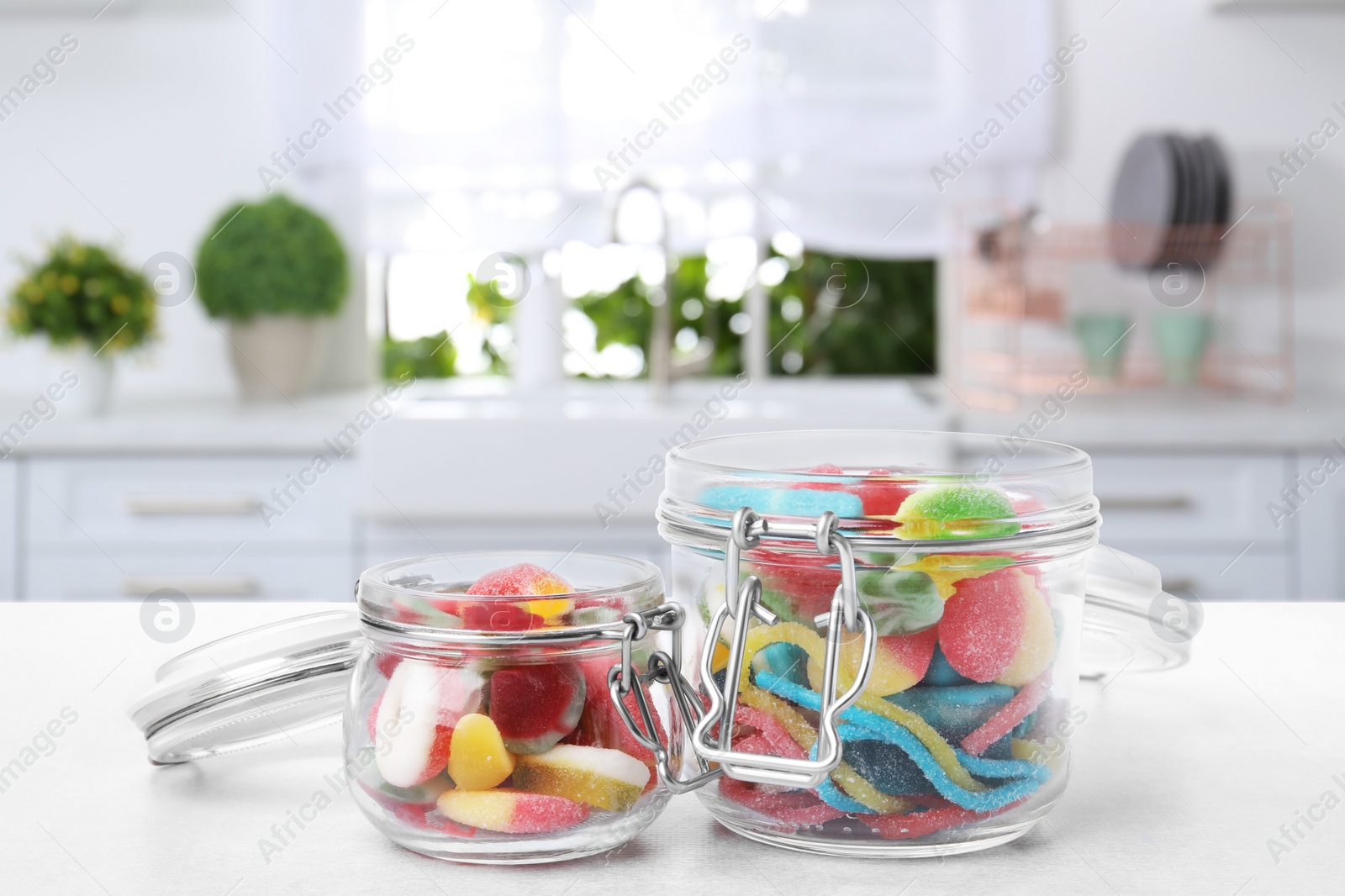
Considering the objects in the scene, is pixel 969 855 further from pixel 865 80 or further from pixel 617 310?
pixel 617 310

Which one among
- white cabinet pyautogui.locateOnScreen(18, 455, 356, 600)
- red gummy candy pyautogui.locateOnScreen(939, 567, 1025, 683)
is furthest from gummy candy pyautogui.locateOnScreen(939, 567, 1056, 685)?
white cabinet pyautogui.locateOnScreen(18, 455, 356, 600)

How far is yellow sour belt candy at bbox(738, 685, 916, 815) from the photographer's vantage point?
0.44 meters

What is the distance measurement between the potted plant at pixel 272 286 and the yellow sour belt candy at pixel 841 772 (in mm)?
2196

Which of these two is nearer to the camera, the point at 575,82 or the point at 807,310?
the point at 575,82

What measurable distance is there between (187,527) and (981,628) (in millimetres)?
1878

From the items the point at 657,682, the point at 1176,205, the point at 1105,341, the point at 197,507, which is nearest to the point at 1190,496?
the point at 1105,341

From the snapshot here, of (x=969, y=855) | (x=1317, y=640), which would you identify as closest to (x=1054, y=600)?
(x=969, y=855)

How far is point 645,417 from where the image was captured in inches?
79.7

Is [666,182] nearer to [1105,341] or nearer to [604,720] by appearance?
[1105,341]

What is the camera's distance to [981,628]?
434 mm

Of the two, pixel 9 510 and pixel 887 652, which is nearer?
pixel 887 652

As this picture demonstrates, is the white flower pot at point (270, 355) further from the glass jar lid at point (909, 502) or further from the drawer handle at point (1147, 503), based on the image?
the glass jar lid at point (909, 502)

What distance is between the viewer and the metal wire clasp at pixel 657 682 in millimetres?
448

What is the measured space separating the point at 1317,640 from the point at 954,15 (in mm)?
1995
